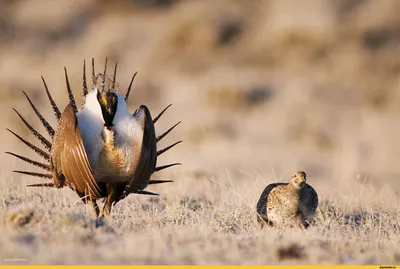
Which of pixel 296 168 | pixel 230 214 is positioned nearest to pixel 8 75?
pixel 296 168

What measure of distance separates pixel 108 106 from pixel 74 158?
37 centimetres

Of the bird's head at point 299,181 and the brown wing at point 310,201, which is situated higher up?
the bird's head at point 299,181

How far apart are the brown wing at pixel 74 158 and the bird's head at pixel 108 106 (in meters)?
0.18

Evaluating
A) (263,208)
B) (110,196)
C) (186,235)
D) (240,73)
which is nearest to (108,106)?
(110,196)

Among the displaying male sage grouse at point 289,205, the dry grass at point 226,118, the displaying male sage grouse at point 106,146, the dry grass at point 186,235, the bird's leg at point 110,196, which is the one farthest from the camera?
the displaying male sage grouse at point 289,205

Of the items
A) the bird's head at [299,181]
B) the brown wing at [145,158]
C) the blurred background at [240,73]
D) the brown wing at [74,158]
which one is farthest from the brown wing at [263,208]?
the blurred background at [240,73]

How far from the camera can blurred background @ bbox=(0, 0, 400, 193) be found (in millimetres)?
12578

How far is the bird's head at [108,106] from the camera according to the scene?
4293mm

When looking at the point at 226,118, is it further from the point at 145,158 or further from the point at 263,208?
the point at 145,158

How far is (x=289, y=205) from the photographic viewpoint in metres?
4.83

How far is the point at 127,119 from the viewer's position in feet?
14.3

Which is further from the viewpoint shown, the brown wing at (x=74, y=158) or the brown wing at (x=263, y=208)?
the brown wing at (x=263, y=208)

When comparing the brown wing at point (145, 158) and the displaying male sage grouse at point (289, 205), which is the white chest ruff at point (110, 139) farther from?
the displaying male sage grouse at point (289, 205)

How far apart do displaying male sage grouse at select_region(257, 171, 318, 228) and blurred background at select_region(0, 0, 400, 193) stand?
2.57 metres
